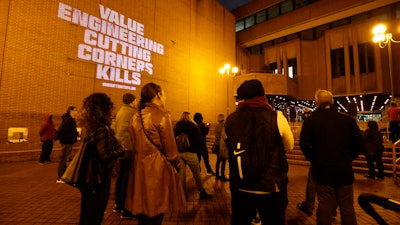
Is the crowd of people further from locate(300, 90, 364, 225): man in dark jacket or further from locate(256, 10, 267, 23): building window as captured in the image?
locate(256, 10, 267, 23): building window

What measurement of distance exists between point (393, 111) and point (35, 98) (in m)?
14.1

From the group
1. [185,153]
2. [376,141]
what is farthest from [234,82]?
[185,153]

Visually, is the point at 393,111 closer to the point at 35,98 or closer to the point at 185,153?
the point at 185,153

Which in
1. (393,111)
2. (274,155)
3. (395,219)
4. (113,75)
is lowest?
(395,219)

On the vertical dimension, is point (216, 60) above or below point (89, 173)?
above

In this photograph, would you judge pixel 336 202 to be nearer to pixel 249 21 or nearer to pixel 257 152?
pixel 257 152

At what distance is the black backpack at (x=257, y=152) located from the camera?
5.92 ft

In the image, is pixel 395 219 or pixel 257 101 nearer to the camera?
pixel 257 101

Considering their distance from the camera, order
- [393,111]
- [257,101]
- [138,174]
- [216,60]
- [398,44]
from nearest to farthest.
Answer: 1. [257,101]
2. [138,174]
3. [393,111]
4. [398,44]
5. [216,60]

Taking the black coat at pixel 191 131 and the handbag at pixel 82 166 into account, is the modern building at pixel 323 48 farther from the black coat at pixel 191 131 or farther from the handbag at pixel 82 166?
the handbag at pixel 82 166

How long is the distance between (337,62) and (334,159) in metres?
20.6

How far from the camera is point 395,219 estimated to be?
3.92 m

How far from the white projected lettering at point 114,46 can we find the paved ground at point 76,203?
706 cm

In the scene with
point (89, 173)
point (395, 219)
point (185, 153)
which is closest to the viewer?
point (89, 173)
